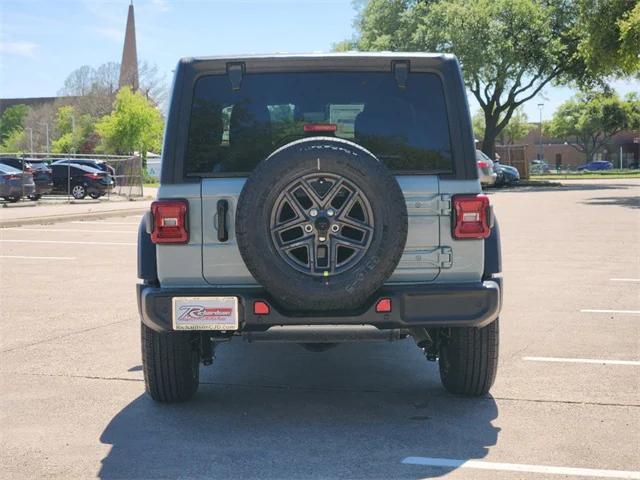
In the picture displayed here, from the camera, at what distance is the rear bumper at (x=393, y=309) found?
4512 mm

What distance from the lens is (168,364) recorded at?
16.4 feet

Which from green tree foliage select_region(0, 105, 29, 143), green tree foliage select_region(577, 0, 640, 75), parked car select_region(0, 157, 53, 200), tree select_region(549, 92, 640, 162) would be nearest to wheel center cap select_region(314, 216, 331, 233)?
parked car select_region(0, 157, 53, 200)

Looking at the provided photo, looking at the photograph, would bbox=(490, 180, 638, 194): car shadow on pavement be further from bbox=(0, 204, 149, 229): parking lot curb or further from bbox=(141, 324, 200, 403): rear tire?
bbox=(141, 324, 200, 403): rear tire

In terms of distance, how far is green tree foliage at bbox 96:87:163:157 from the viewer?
79.0 metres

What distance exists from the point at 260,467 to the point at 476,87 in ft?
147

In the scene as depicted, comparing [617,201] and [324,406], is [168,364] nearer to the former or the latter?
[324,406]

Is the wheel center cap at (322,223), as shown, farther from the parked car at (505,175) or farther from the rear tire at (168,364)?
the parked car at (505,175)

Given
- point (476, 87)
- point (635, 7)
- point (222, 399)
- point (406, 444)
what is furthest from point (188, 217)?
point (476, 87)

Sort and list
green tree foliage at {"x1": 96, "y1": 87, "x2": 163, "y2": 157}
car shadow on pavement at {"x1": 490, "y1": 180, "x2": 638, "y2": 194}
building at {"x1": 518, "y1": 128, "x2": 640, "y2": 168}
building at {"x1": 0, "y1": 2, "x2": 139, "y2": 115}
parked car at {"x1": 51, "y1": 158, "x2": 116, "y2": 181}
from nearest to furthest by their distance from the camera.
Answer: parked car at {"x1": 51, "y1": 158, "x2": 116, "y2": 181} → car shadow on pavement at {"x1": 490, "y1": 180, "x2": 638, "y2": 194} → green tree foliage at {"x1": 96, "y1": 87, "x2": 163, "y2": 157} → building at {"x1": 0, "y1": 2, "x2": 139, "y2": 115} → building at {"x1": 518, "y1": 128, "x2": 640, "y2": 168}

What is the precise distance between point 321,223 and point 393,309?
2.05 ft

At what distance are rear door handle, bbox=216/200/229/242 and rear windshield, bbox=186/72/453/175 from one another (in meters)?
0.23

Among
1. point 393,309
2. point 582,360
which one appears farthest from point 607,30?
point 393,309

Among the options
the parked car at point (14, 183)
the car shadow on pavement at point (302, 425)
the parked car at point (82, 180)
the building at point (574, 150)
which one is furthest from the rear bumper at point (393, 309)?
the building at point (574, 150)

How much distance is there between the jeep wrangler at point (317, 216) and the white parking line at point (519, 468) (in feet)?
2.47
